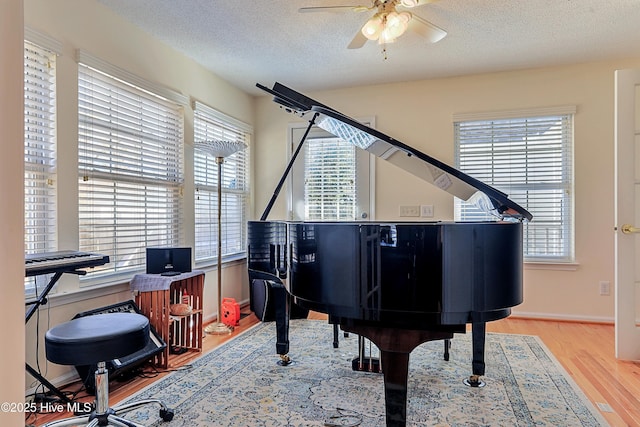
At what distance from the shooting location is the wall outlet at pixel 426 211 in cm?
405

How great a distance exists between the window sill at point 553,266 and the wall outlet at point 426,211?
3.44 feet

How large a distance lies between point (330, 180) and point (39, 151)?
2823 mm

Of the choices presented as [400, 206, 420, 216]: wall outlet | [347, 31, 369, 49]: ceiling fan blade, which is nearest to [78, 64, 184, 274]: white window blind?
[347, 31, 369, 49]: ceiling fan blade

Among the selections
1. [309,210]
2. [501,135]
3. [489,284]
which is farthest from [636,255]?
[309,210]

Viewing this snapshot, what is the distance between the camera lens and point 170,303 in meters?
2.83

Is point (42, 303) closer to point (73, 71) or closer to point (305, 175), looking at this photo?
point (73, 71)

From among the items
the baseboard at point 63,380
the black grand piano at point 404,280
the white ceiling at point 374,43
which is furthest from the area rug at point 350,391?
the white ceiling at point 374,43

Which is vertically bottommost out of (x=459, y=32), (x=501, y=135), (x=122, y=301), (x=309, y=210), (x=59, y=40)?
(x=122, y=301)

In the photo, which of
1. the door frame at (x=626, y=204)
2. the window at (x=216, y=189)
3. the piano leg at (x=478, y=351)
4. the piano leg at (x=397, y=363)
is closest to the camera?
the piano leg at (x=397, y=363)

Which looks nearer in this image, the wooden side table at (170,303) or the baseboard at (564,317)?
the wooden side table at (170,303)

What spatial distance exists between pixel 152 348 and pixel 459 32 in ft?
10.4

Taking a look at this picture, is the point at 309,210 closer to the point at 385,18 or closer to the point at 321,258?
the point at 385,18

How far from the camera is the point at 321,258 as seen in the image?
1689mm

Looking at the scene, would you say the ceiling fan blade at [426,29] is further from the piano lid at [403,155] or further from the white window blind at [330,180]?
the white window blind at [330,180]
